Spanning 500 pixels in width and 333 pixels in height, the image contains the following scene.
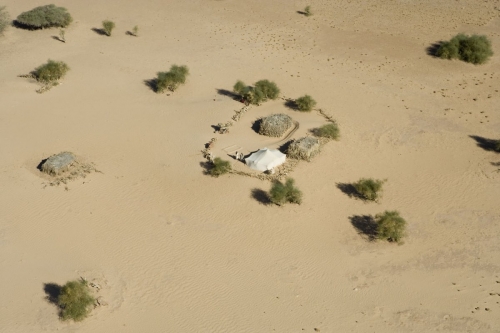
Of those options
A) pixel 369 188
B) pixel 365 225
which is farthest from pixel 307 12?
pixel 365 225

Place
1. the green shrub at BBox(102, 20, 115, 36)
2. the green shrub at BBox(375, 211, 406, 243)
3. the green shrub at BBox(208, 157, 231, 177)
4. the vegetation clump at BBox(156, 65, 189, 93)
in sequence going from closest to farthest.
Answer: the green shrub at BBox(375, 211, 406, 243) → the green shrub at BBox(208, 157, 231, 177) → the vegetation clump at BBox(156, 65, 189, 93) → the green shrub at BBox(102, 20, 115, 36)

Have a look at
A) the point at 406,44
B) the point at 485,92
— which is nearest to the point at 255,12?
the point at 406,44

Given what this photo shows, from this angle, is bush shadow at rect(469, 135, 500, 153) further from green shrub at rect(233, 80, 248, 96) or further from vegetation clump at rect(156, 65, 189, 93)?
vegetation clump at rect(156, 65, 189, 93)

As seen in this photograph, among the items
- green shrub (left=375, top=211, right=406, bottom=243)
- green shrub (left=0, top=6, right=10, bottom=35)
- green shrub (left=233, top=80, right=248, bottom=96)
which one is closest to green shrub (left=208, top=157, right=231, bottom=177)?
green shrub (left=233, top=80, right=248, bottom=96)

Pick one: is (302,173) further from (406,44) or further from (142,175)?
(406,44)

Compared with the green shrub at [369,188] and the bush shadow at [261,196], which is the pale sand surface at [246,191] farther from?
the green shrub at [369,188]

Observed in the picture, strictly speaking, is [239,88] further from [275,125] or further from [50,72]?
[50,72]
